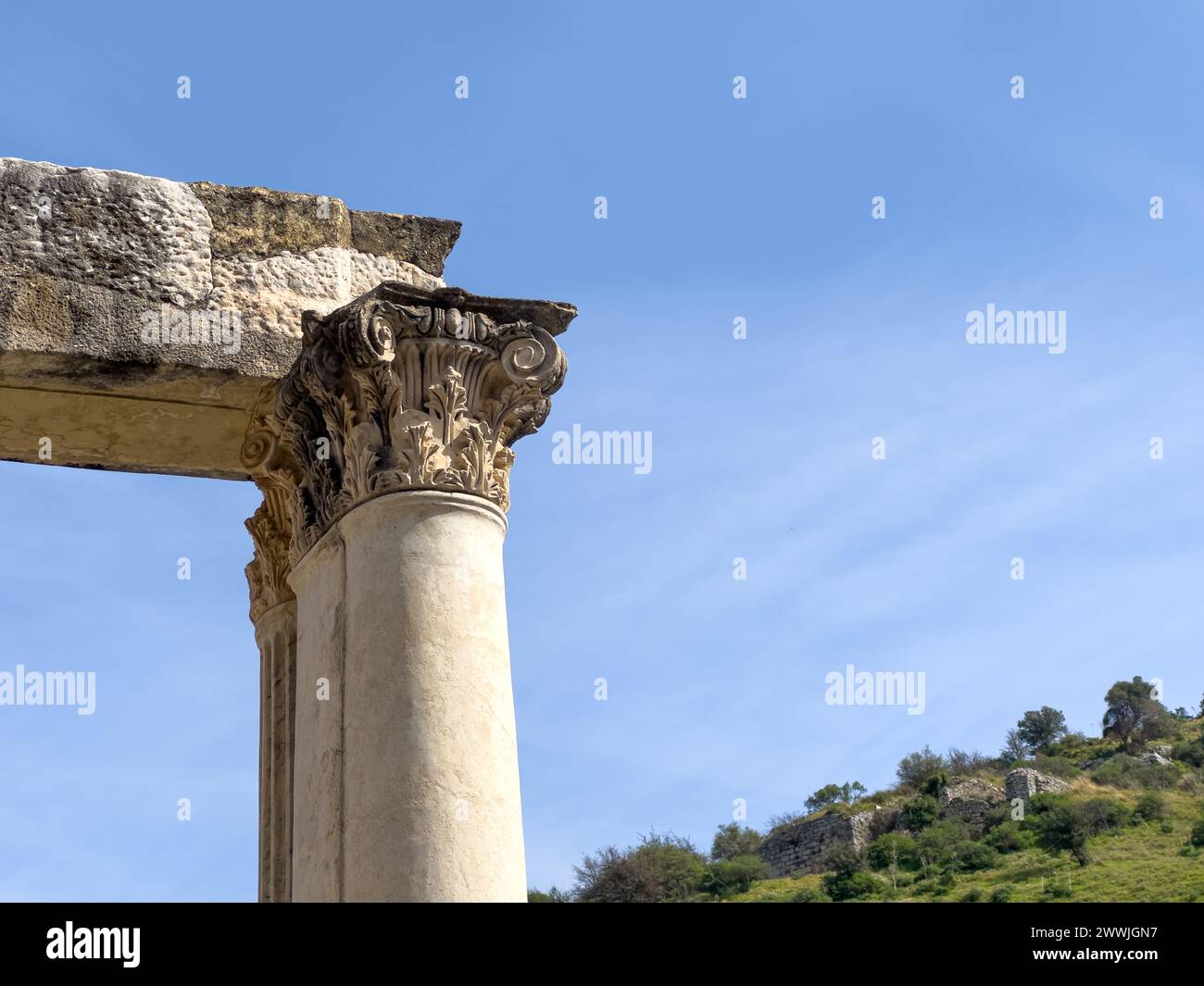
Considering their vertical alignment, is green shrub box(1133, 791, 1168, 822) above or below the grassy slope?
above

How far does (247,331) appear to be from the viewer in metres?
9.00

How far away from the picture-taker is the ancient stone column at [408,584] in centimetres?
767

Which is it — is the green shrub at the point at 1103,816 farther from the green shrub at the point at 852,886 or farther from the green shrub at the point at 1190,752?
the green shrub at the point at 1190,752

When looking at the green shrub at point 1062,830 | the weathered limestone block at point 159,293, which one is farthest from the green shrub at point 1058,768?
the weathered limestone block at point 159,293

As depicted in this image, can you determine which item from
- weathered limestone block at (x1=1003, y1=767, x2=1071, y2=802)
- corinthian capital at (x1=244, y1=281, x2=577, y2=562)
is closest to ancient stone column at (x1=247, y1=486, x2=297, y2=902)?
corinthian capital at (x1=244, y1=281, x2=577, y2=562)

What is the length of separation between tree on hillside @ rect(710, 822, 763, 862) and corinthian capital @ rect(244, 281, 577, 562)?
60.6 metres

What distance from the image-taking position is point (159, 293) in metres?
8.88

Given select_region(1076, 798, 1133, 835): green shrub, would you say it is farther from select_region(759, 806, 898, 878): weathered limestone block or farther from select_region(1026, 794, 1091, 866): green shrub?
select_region(759, 806, 898, 878): weathered limestone block

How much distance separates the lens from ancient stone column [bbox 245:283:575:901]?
7668mm

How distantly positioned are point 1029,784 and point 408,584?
203ft

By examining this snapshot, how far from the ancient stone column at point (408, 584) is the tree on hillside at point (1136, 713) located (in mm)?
73039

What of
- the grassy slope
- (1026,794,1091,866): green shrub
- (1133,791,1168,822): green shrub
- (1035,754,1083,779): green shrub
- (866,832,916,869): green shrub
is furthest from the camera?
(1035,754,1083,779): green shrub
